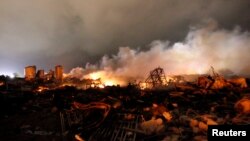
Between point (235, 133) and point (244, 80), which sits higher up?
point (244, 80)

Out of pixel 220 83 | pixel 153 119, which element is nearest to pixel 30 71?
pixel 220 83

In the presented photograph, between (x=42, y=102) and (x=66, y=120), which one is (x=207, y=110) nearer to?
(x=66, y=120)

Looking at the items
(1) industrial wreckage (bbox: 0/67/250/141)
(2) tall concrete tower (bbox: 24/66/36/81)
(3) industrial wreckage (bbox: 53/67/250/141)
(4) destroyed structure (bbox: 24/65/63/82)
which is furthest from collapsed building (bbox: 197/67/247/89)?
(2) tall concrete tower (bbox: 24/66/36/81)

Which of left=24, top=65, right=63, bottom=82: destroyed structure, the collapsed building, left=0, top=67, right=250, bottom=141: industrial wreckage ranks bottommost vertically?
left=0, top=67, right=250, bottom=141: industrial wreckage

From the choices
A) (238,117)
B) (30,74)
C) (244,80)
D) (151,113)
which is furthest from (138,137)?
(30,74)

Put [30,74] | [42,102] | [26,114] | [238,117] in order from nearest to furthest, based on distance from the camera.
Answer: [238,117] → [26,114] → [42,102] → [30,74]

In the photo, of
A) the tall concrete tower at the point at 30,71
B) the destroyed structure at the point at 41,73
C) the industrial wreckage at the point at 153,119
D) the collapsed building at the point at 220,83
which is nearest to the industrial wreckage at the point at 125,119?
the industrial wreckage at the point at 153,119

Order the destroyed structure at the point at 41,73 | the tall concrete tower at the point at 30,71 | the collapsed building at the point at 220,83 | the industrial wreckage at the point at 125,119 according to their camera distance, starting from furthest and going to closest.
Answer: the tall concrete tower at the point at 30,71, the destroyed structure at the point at 41,73, the collapsed building at the point at 220,83, the industrial wreckage at the point at 125,119

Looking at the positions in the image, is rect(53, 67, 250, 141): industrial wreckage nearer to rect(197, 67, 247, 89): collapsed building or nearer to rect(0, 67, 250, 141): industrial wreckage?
rect(0, 67, 250, 141): industrial wreckage

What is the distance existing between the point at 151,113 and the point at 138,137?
3.37 m

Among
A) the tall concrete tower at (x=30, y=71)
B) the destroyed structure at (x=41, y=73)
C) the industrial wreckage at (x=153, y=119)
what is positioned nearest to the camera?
the industrial wreckage at (x=153, y=119)

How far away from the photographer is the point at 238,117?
536 inches

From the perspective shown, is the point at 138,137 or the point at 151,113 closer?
the point at 138,137

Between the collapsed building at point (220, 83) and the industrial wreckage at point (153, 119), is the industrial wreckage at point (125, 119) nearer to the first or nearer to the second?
the industrial wreckage at point (153, 119)
